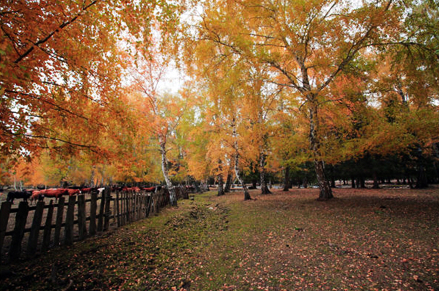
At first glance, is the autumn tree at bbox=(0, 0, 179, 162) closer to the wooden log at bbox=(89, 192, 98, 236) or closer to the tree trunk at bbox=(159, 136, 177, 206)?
A: the wooden log at bbox=(89, 192, 98, 236)

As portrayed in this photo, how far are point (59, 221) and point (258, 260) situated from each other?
553 cm

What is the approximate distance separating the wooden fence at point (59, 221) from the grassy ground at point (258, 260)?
424mm

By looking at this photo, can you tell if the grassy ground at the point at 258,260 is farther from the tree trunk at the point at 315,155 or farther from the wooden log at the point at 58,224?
the tree trunk at the point at 315,155

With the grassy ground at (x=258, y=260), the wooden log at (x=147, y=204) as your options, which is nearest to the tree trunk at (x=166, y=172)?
the wooden log at (x=147, y=204)

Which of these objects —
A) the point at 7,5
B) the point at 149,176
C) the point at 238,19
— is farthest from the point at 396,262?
the point at 149,176

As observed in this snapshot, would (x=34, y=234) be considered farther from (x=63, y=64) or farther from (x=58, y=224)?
(x=63, y=64)

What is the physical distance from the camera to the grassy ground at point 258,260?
10.6ft

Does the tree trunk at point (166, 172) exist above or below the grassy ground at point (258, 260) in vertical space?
above

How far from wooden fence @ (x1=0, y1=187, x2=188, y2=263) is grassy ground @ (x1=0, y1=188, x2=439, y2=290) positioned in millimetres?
424

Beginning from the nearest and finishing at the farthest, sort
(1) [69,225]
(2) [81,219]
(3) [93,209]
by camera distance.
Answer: (1) [69,225] → (2) [81,219] → (3) [93,209]

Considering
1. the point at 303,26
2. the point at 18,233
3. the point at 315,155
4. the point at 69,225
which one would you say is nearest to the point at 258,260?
the point at 69,225

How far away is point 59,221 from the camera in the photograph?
504 centimetres

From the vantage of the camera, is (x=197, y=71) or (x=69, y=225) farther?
(x=197, y=71)

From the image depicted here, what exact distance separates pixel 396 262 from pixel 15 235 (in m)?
8.35
